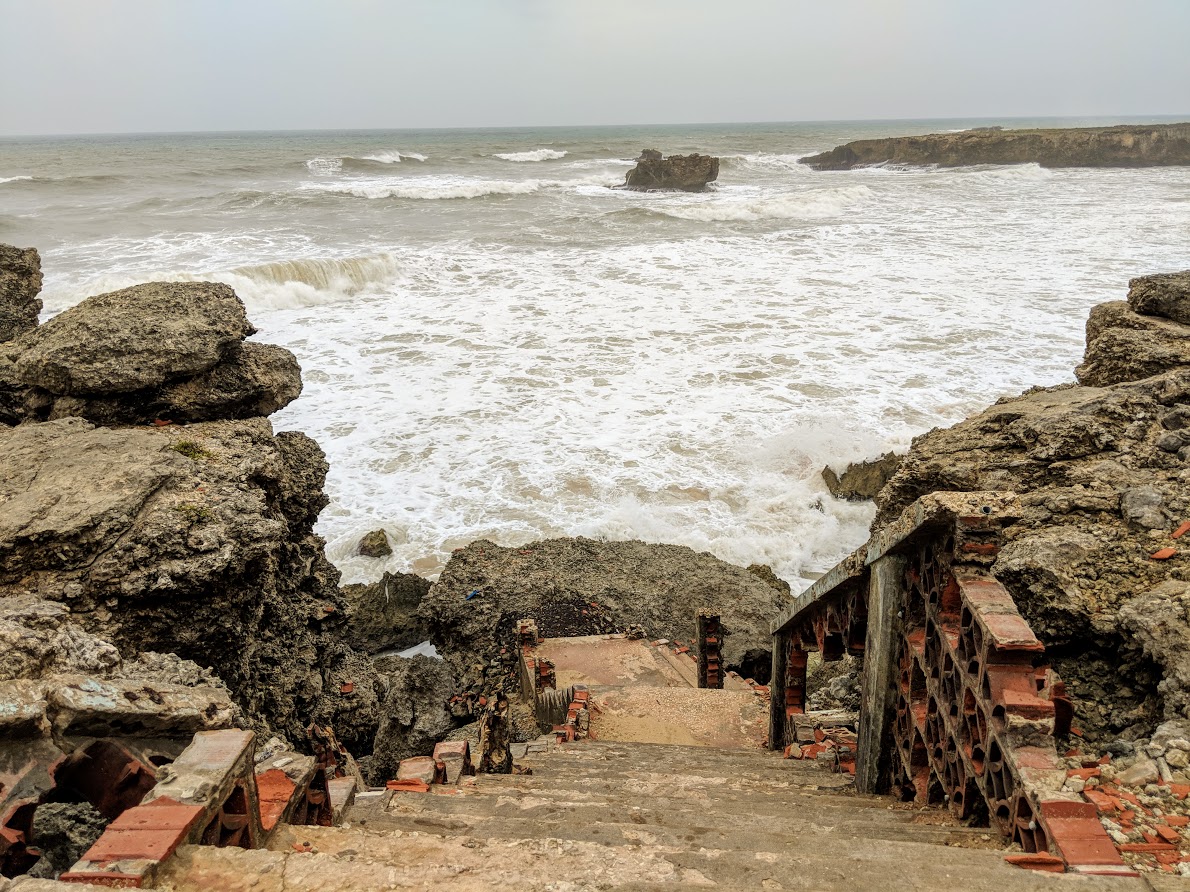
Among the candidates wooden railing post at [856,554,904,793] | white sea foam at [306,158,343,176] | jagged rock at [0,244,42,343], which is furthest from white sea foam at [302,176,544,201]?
wooden railing post at [856,554,904,793]

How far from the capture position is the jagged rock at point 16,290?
19.2 ft

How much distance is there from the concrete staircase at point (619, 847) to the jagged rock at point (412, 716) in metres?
2.99

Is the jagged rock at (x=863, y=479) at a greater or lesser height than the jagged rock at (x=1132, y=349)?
lesser

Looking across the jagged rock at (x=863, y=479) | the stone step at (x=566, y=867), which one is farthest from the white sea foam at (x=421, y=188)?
the stone step at (x=566, y=867)

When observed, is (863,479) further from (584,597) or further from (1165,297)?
(1165,297)

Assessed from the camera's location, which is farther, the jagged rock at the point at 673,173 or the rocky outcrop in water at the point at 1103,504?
the jagged rock at the point at 673,173

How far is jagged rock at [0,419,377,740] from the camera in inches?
144

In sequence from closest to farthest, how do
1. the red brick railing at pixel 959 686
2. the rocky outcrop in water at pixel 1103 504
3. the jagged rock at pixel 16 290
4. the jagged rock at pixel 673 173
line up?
the red brick railing at pixel 959 686 < the rocky outcrop in water at pixel 1103 504 < the jagged rock at pixel 16 290 < the jagged rock at pixel 673 173

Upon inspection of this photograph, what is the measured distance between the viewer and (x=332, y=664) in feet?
18.1

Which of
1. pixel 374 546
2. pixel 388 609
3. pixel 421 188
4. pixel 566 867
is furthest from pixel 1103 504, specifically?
pixel 421 188

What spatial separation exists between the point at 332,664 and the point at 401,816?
3008 millimetres

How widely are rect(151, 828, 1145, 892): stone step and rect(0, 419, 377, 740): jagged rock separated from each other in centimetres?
196

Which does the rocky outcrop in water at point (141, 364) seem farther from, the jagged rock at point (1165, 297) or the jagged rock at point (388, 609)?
the jagged rock at point (1165, 297)

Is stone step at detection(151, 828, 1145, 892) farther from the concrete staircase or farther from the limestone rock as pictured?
the limestone rock
